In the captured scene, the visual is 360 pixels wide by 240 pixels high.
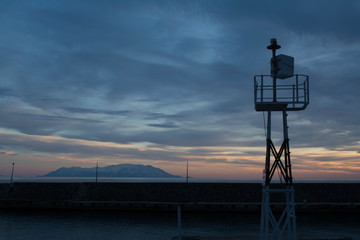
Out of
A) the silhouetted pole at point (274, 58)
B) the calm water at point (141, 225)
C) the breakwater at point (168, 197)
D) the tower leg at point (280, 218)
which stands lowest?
the calm water at point (141, 225)

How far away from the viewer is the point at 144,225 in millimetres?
39031

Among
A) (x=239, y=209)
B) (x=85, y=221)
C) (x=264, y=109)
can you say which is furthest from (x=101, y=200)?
(x=264, y=109)

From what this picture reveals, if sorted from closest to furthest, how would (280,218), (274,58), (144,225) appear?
(274,58)
(280,218)
(144,225)

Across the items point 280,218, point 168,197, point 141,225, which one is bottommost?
point 141,225

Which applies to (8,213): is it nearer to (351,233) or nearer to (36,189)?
(36,189)

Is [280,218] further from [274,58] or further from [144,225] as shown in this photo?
[144,225]

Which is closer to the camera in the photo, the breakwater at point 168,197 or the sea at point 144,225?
the sea at point 144,225

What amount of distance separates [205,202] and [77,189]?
24870 millimetres

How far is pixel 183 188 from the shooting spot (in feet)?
190

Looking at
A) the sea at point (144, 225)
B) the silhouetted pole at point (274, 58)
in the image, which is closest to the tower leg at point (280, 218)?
the silhouetted pole at point (274, 58)

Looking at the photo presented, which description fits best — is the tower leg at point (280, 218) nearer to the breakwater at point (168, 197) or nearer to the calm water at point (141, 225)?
the calm water at point (141, 225)

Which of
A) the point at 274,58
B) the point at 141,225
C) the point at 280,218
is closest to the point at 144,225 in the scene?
the point at 141,225

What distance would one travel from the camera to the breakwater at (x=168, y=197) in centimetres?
5272

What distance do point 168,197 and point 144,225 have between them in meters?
17.1
